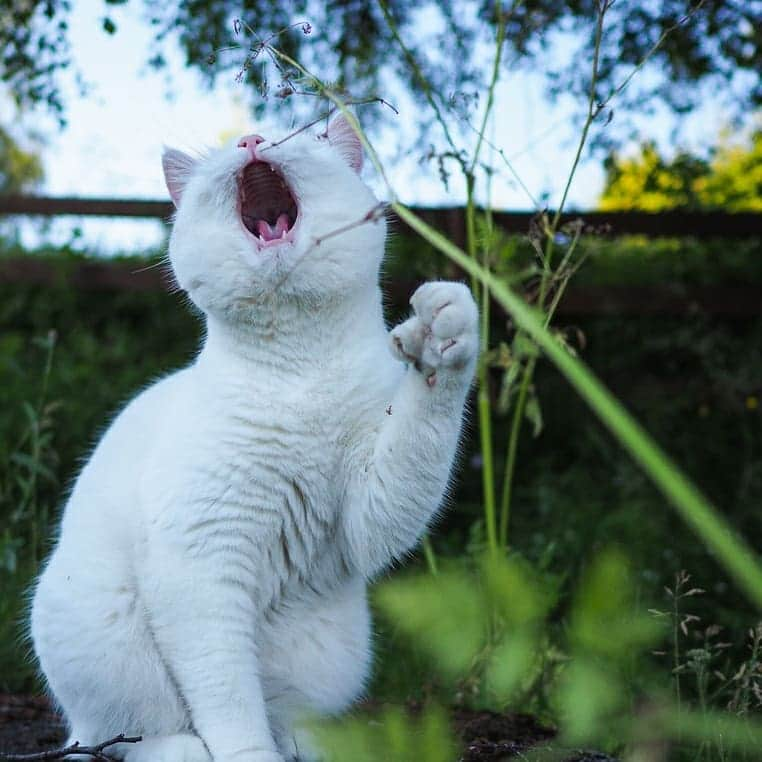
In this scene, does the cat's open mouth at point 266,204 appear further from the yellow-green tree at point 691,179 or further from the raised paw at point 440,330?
the yellow-green tree at point 691,179

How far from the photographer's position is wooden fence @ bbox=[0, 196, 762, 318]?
3.87 metres

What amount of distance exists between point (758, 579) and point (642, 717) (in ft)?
0.42

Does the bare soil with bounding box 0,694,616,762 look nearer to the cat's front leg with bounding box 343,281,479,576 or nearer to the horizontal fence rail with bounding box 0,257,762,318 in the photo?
the cat's front leg with bounding box 343,281,479,576

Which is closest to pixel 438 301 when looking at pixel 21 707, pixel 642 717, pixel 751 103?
pixel 642 717

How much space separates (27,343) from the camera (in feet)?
16.4

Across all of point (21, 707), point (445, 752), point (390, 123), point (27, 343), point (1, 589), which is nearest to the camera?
point (445, 752)

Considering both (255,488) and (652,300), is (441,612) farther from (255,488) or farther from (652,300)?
(652,300)

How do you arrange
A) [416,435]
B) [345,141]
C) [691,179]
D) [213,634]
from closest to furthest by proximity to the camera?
[416,435] < [213,634] < [345,141] < [691,179]

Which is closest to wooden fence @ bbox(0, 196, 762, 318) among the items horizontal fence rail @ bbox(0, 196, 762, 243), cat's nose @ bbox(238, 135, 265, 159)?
horizontal fence rail @ bbox(0, 196, 762, 243)

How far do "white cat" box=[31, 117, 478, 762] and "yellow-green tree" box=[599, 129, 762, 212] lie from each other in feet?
7.21

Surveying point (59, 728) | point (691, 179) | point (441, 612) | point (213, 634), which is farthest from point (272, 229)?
point (691, 179)

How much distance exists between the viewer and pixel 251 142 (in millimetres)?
1539

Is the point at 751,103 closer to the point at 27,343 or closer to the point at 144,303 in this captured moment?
the point at 144,303

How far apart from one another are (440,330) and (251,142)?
1.70 feet
